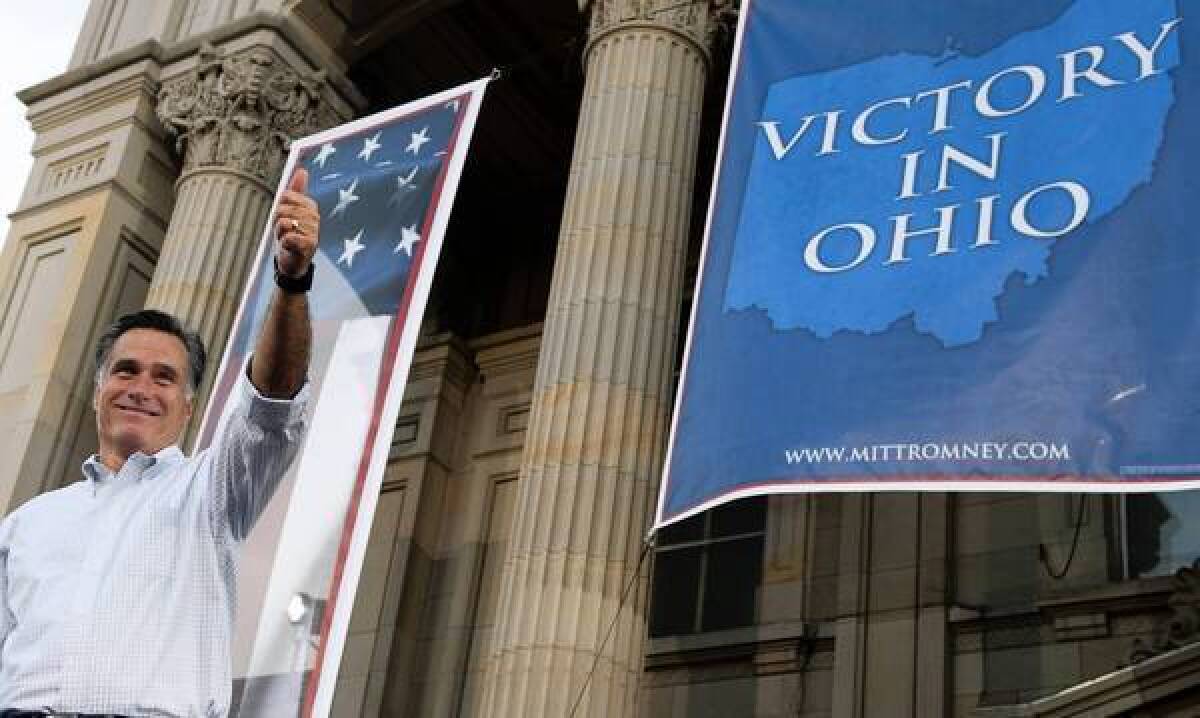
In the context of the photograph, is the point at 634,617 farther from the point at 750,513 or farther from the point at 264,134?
the point at 264,134

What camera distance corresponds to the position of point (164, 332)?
354 centimetres

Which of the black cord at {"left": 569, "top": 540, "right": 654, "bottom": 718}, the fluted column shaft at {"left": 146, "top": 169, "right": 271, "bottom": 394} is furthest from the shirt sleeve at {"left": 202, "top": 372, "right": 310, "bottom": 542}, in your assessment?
the fluted column shaft at {"left": 146, "top": 169, "right": 271, "bottom": 394}

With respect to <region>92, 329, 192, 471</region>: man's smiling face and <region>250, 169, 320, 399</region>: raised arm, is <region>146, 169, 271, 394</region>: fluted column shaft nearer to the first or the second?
<region>92, 329, 192, 471</region>: man's smiling face

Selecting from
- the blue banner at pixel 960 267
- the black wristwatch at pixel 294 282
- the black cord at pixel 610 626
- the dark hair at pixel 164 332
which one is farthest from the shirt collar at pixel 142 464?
the black cord at pixel 610 626

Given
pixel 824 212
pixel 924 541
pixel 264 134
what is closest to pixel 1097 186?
pixel 824 212

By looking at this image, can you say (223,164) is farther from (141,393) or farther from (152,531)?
(152,531)

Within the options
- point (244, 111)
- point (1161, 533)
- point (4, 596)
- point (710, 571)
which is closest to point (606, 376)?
point (710, 571)

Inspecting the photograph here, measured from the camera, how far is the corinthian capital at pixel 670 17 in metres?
13.6

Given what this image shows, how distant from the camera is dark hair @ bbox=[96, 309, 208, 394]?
3555 mm

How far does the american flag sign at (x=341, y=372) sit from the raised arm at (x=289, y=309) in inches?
257

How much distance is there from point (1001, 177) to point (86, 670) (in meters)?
7.62

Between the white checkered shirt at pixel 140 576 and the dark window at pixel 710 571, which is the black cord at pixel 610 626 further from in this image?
the white checkered shirt at pixel 140 576

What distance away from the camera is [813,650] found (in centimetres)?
1405

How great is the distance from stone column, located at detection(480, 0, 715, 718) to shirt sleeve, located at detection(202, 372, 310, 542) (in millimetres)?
7136
